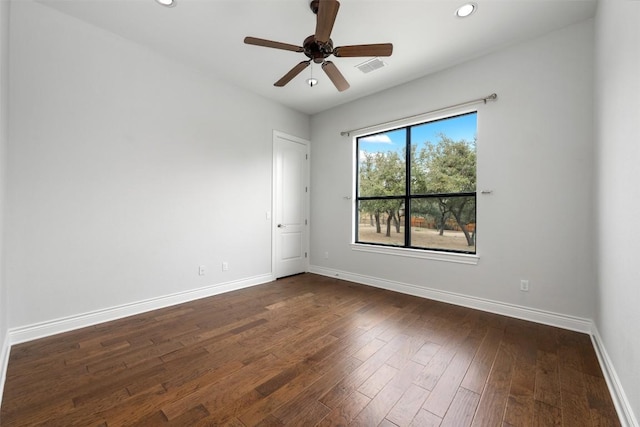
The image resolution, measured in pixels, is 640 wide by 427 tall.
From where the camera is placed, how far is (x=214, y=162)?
12.3 feet

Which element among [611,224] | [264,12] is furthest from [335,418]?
[264,12]

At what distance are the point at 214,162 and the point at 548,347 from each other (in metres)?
4.15

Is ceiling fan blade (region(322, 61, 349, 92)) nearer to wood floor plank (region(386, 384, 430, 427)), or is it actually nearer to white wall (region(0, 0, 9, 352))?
white wall (region(0, 0, 9, 352))

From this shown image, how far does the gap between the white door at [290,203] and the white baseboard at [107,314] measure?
983 millimetres

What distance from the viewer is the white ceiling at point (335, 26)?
2.42 m

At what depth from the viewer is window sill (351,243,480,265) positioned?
3.27 m

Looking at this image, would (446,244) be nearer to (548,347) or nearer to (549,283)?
(549,283)

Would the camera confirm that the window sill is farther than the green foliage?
No

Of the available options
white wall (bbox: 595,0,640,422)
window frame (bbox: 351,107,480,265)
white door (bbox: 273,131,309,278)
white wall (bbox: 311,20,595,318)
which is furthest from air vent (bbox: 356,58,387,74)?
white wall (bbox: 595,0,640,422)

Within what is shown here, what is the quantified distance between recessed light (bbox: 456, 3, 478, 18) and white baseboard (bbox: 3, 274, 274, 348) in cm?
411

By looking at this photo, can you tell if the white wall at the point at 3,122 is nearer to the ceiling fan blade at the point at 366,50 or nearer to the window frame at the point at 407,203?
the ceiling fan blade at the point at 366,50

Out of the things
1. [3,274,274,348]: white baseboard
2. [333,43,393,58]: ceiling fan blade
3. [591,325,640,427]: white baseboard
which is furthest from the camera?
[3,274,274,348]: white baseboard

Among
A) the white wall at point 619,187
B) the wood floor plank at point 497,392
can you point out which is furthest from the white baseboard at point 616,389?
the wood floor plank at point 497,392

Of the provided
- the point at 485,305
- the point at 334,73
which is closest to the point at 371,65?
the point at 334,73
